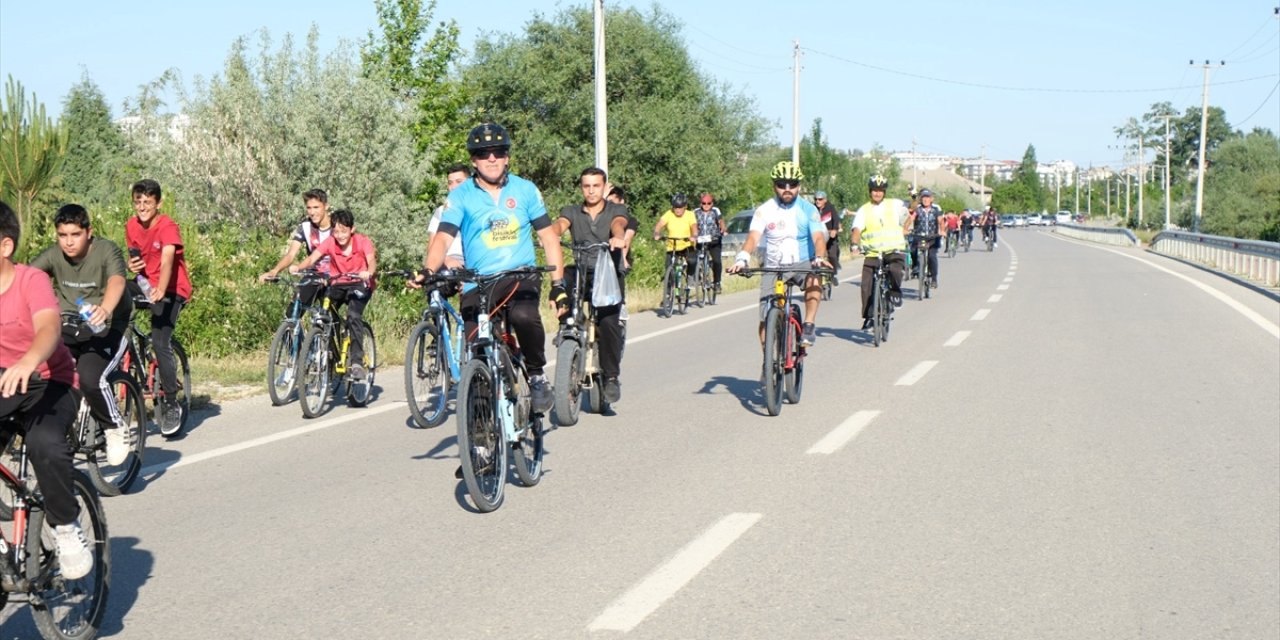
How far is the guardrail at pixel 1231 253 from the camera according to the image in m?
26.5

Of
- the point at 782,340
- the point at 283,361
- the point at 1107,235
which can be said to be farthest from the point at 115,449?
the point at 1107,235

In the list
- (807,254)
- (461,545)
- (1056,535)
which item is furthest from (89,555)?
(807,254)

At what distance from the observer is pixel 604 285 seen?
34.1ft

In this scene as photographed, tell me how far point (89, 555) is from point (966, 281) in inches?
1067

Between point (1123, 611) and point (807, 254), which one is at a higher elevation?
point (807, 254)

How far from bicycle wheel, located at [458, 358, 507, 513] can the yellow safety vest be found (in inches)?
404

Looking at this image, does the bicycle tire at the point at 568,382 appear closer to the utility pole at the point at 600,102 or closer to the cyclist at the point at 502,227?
the cyclist at the point at 502,227

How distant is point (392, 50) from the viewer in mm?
39312

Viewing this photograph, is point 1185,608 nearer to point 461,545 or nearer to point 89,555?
point 461,545

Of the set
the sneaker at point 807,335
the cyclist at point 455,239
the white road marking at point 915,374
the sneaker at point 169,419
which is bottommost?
the white road marking at point 915,374

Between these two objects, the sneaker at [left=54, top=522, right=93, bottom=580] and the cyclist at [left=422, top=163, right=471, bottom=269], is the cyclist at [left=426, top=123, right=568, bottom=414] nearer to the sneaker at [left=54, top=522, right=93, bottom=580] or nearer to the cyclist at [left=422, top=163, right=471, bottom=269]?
the cyclist at [left=422, top=163, right=471, bottom=269]

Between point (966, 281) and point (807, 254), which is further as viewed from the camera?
point (966, 281)

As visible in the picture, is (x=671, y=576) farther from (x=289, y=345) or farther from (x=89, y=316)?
(x=289, y=345)

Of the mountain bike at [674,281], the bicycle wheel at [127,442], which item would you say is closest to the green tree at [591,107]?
the mountain bike at [674,281]
